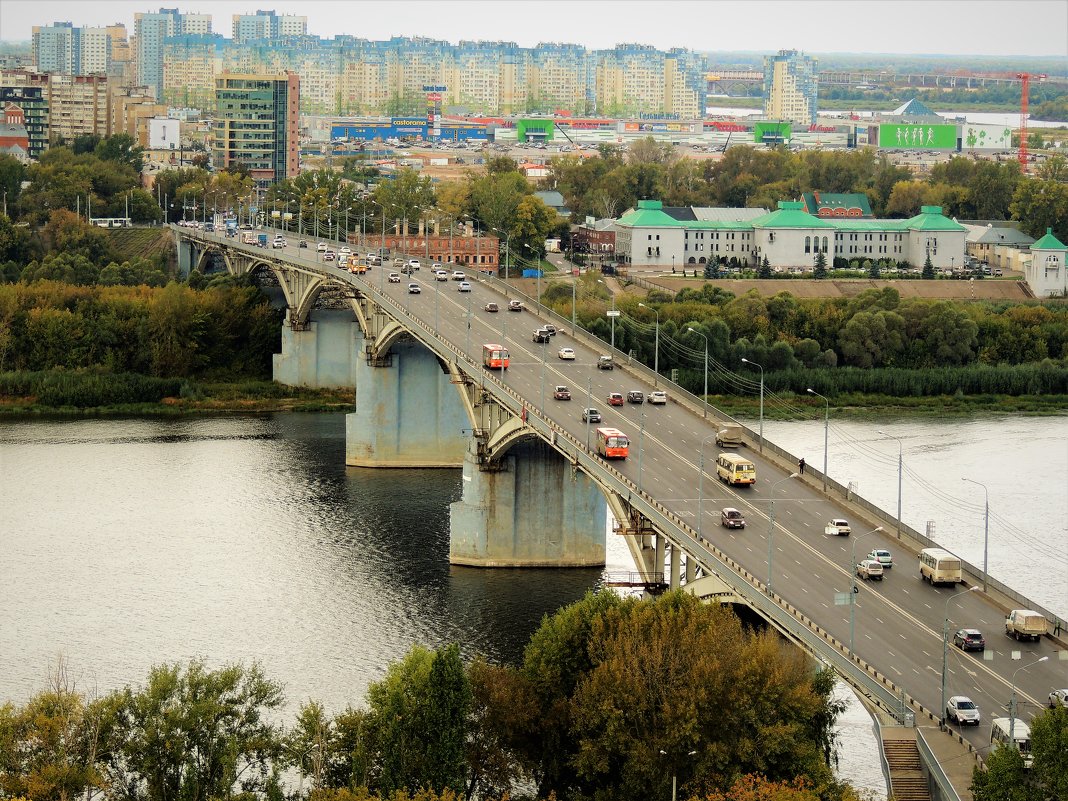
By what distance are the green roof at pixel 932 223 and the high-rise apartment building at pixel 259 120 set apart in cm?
5754

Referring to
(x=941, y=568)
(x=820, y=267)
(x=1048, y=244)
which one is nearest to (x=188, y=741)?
(x=941, y=568)

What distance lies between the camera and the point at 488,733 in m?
36.9

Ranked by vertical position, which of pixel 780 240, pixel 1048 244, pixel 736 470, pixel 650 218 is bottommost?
pixel 736 470

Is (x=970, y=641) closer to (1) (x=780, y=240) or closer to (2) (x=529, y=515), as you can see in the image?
(2) (x=529, y=515)

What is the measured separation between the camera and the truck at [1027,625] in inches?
1439

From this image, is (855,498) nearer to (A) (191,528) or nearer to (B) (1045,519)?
(B) (1045,519)

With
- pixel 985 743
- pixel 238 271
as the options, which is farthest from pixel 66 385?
pixel 985 743

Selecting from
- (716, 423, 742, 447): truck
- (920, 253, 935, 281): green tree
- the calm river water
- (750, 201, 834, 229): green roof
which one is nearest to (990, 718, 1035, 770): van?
the calm river water

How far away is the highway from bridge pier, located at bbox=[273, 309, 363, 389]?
22.9 metres

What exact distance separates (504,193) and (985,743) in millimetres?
92093

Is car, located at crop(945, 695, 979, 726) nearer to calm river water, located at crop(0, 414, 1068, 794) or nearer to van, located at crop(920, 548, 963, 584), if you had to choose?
calm river water, located at crop(0, 414, 1068, 794)

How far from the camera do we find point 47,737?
34.2 meters

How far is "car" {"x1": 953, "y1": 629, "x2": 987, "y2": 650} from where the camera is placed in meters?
36.1

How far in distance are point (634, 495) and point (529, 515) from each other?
12.0 meters
